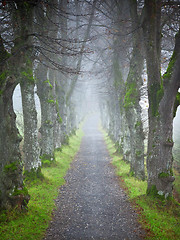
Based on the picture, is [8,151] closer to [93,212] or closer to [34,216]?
[34,216]

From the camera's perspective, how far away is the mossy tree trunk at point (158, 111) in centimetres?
717

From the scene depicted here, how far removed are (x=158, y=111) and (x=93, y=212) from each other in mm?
4419

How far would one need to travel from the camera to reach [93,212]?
7105 millimetres

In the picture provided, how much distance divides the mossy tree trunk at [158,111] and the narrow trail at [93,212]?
162 cm

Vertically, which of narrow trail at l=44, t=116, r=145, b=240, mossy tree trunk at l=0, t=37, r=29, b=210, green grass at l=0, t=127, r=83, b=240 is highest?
mossy tree trunk at l=0, t=37, r=29, b=210

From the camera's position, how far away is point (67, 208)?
24.1ft

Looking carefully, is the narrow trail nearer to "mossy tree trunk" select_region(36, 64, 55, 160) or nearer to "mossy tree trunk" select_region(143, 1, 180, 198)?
"mossy tree trunk" select_region(143, 1, 180, 198)

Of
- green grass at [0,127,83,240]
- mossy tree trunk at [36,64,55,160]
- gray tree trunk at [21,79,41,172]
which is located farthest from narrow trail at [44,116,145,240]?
mossy tree trunk at [36,64,55,160]

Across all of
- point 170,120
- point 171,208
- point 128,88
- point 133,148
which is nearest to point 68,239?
point 171,208

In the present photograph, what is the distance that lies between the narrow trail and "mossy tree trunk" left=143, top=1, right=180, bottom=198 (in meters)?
1.62

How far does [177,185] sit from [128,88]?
601 cm

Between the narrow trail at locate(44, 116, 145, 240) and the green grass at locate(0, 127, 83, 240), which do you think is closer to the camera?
the green grass at locate(0, 127, 83, 240)

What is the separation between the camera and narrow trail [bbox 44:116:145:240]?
564 cm

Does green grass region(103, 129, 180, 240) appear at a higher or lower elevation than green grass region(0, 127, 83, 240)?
lower
